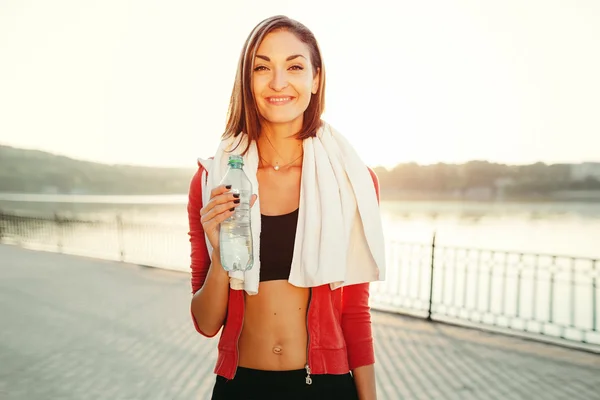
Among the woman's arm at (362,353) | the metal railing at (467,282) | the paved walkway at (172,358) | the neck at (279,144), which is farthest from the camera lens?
the metal railing at (467,282)

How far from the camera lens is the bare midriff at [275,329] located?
4.47ft

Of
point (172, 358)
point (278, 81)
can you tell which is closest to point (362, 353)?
point (278, 81)

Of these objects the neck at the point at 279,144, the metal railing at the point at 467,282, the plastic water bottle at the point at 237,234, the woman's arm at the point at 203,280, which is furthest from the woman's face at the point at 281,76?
the metal railing at the point at 467,282

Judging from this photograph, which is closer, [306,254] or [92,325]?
[306,254]

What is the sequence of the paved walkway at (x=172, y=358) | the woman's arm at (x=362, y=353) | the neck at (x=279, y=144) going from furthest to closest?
the paved walkway at (x=172, y=358) → the neck at (x=279, y=144) → the woman's arm at (x=362, y=353)

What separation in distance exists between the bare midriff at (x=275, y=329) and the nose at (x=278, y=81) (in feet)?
2.42


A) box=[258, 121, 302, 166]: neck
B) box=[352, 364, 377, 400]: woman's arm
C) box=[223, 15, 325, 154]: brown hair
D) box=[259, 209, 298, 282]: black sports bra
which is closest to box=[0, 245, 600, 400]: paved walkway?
box=[352, 364, 377, 400]: woman's arm

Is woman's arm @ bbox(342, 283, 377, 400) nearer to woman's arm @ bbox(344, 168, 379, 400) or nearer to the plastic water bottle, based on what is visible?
woman's arm @ bbox(344, 168, 379, 400)

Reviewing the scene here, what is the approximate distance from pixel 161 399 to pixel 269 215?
152 inches

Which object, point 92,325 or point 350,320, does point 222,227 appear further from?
point 92,325

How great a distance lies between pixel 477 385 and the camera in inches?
181

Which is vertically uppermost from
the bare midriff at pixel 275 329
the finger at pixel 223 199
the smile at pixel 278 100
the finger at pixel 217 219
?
the smile at pixel 278 100

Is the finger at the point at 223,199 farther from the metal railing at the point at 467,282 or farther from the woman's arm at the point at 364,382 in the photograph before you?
the metal railing at the point at 467,282

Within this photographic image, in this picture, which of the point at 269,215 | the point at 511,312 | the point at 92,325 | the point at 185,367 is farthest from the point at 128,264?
the point at 269,215
